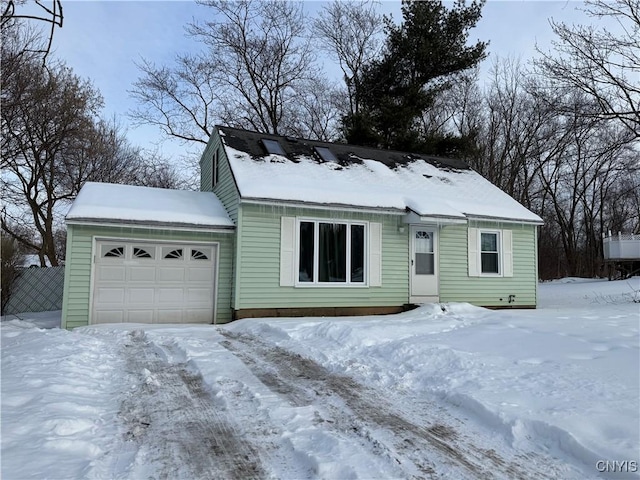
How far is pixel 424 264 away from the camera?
449 inches

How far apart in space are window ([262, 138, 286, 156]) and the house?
0.06 m

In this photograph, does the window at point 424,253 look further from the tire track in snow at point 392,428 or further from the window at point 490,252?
the tire track in snow at point 392,428

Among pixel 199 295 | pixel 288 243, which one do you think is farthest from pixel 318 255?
pixel 199 295

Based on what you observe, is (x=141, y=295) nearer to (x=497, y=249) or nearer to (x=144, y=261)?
(x=144, y=261)

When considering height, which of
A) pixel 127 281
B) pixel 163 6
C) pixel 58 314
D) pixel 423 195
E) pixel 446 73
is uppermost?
pixel 446 73

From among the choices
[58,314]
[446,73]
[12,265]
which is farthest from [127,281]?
[446,73]

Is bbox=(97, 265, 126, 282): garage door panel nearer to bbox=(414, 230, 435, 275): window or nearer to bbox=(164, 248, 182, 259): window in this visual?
bbox=(164, 248, 182, 259): window

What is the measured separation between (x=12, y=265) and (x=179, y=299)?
6.52 metres

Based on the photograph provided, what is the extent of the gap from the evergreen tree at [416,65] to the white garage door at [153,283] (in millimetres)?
13188

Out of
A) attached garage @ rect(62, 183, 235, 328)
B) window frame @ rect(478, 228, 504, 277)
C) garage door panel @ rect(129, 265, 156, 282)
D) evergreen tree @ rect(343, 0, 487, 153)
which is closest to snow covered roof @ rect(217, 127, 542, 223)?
window frame @ rect(478, 228, 504, 277)

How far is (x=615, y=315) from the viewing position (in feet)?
28.9

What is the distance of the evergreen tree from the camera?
20703 mm

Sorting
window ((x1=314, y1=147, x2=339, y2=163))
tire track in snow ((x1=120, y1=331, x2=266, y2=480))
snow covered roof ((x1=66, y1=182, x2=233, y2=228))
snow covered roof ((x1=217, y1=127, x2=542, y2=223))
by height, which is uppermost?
window ((x1=314, y1=147, x2=339, y2=163))

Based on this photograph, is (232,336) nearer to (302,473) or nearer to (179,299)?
(179,299)
